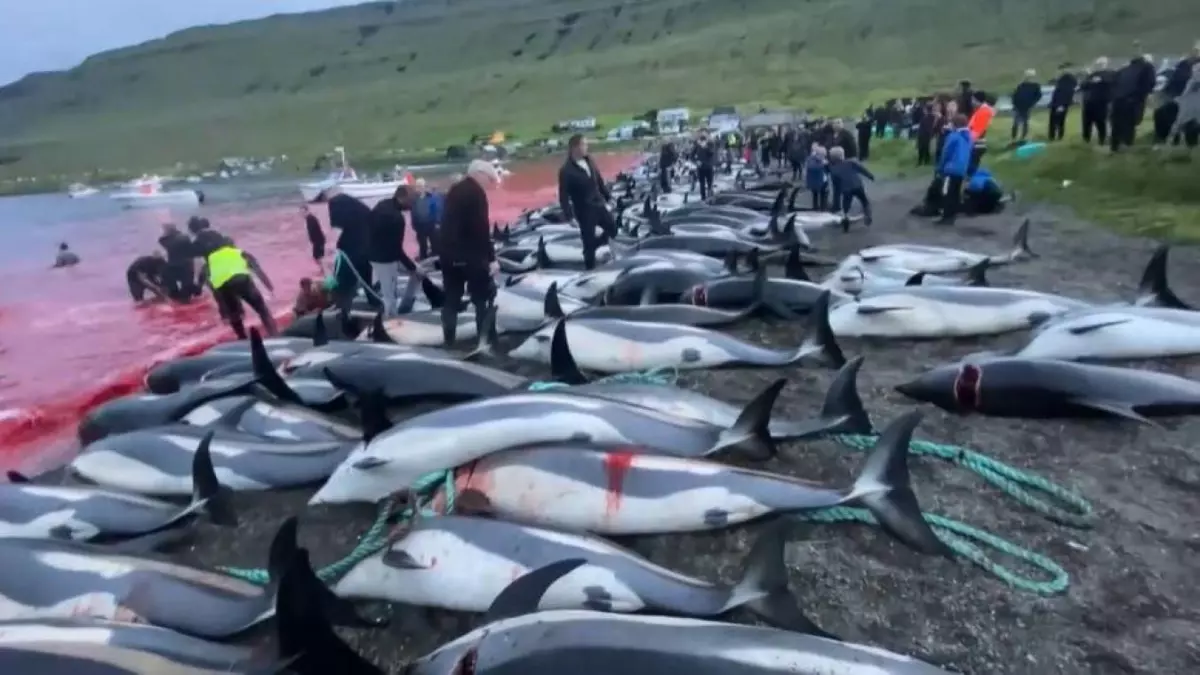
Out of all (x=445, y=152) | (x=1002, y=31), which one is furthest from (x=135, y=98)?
(x=1002, y=31)

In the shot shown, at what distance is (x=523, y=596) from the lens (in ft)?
16.0

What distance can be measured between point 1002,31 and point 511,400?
119 metres

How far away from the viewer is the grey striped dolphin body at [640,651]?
13.2 ft

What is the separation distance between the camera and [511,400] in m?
7.22

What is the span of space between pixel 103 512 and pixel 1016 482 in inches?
276

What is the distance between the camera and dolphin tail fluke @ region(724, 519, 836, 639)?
15.9 ft

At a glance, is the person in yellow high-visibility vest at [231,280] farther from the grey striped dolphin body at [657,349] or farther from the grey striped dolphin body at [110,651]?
the grey striped dolphin body at [110,651]

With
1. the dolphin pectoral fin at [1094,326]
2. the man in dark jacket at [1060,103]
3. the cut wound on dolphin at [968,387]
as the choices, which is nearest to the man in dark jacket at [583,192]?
the dolphin pectoral fin at [1094,326]

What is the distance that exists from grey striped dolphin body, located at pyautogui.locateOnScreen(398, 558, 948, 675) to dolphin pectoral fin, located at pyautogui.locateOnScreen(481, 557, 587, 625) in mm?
188

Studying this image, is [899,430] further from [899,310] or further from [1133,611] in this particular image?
[899,310]

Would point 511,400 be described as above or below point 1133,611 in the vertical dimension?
above

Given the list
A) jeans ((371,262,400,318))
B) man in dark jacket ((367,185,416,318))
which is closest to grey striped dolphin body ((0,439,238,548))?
man in dark jacket ((367,185,416,318))

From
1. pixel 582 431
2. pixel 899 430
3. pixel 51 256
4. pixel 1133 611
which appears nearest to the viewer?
pixel 1133 611

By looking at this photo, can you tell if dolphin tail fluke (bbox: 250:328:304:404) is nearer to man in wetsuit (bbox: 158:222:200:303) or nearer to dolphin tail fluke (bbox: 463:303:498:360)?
dolphin tail fluke (bbox: 463:303:498:360)
